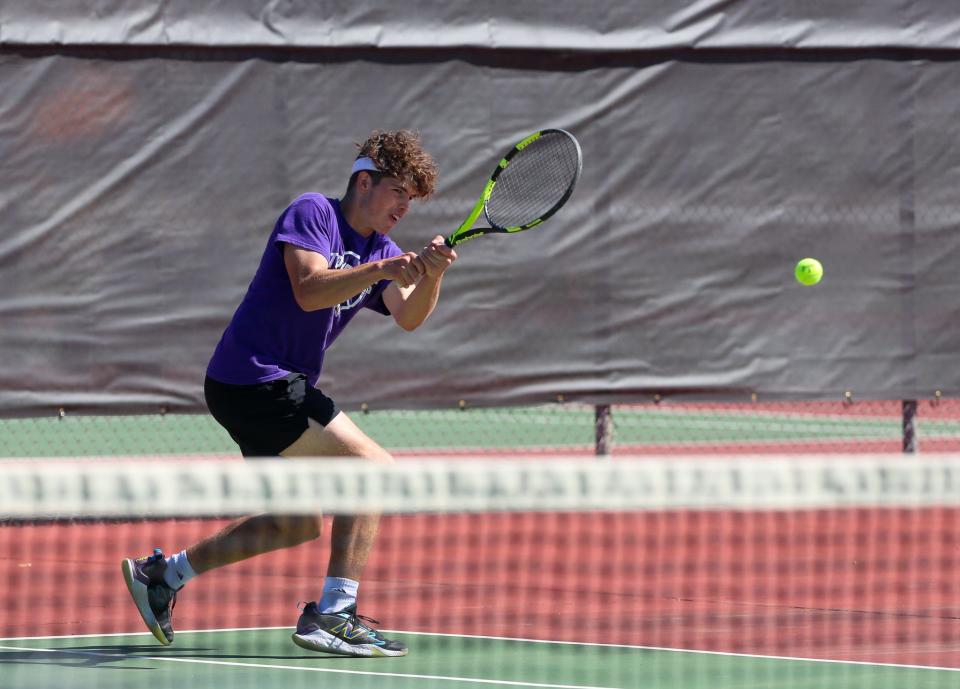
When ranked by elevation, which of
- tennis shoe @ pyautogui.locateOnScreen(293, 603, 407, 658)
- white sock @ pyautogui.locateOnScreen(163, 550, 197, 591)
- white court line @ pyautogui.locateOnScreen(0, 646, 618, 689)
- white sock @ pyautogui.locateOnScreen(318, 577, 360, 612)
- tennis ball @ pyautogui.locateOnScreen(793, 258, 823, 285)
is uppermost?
tennis ball @ pyautogui.locateOnScreen(793, 258, 823, 285)

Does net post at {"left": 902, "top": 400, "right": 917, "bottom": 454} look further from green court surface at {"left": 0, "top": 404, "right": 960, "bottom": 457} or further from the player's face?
the player's face

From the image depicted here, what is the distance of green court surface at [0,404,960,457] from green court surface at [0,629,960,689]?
17.2 ft

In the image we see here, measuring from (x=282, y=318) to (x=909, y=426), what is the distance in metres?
3.97

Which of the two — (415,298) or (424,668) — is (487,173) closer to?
(415,298)

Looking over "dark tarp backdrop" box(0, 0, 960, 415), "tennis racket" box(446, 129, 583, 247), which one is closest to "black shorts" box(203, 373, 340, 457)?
"tennis racket" box(446, 129, 583, 247)

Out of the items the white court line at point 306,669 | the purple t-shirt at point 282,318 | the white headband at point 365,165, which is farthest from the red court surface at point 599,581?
the white headband at point 365,165

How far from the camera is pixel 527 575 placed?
19.5ft

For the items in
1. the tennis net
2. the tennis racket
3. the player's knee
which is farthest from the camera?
the tennis racket

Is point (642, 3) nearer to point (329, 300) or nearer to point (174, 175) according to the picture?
point (174, 175)

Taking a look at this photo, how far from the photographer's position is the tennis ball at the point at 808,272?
7.32m

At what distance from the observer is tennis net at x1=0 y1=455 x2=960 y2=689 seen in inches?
128

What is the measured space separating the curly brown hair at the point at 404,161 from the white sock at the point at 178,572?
1.16m

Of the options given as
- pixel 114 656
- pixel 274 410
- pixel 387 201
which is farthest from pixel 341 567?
pixel 387 201

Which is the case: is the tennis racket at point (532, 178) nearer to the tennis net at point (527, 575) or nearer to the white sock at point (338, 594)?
the tennis net at point (527, 575)
